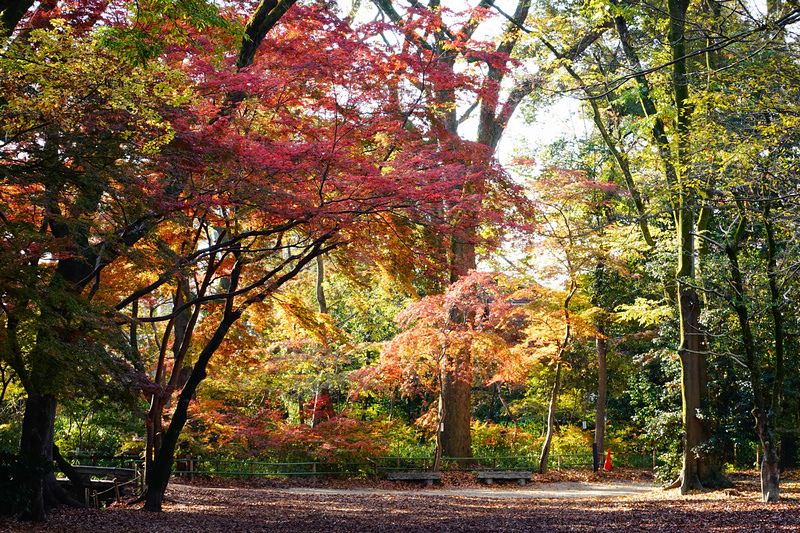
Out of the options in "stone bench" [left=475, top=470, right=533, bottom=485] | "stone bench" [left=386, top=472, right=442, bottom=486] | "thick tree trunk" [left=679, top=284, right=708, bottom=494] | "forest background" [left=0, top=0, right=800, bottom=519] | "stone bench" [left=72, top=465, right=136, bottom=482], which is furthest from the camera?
"stone bench" [left=475, top=470, right=533, bottom=485]

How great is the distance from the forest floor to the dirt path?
0.06 metres

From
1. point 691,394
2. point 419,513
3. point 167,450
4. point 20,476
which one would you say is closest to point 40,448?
point 20,476

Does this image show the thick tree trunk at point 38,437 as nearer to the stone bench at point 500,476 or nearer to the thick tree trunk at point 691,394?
the stone bench at point 500,476

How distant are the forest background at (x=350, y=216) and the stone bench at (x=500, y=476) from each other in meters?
0.78

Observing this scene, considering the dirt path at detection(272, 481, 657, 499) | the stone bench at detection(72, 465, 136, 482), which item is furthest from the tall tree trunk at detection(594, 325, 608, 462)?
the stone bench at detection(72, 465, 136, 482)

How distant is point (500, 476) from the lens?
1600 centimetres

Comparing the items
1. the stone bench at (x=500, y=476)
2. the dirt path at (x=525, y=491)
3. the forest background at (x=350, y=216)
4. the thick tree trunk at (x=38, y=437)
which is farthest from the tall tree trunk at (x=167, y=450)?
the stone bench at (x=500, y=476)

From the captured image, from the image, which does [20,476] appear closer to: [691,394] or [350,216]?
[350,216]

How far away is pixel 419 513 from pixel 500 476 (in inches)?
269

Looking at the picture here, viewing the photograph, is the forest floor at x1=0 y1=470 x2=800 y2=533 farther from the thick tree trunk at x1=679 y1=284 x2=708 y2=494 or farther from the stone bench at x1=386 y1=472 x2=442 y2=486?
the stone bench at x1=386 y1=472 x2=442 y2=486

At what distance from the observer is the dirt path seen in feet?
43.8

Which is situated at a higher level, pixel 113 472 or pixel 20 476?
pixel 20 476

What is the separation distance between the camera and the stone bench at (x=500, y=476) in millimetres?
15984

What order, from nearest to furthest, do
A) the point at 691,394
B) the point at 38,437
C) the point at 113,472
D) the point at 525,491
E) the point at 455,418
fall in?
1. the point at 38,437
2. the point at 113,472
3. the point at 691,394
4. the point at 525,491
5. the point at 455,418
